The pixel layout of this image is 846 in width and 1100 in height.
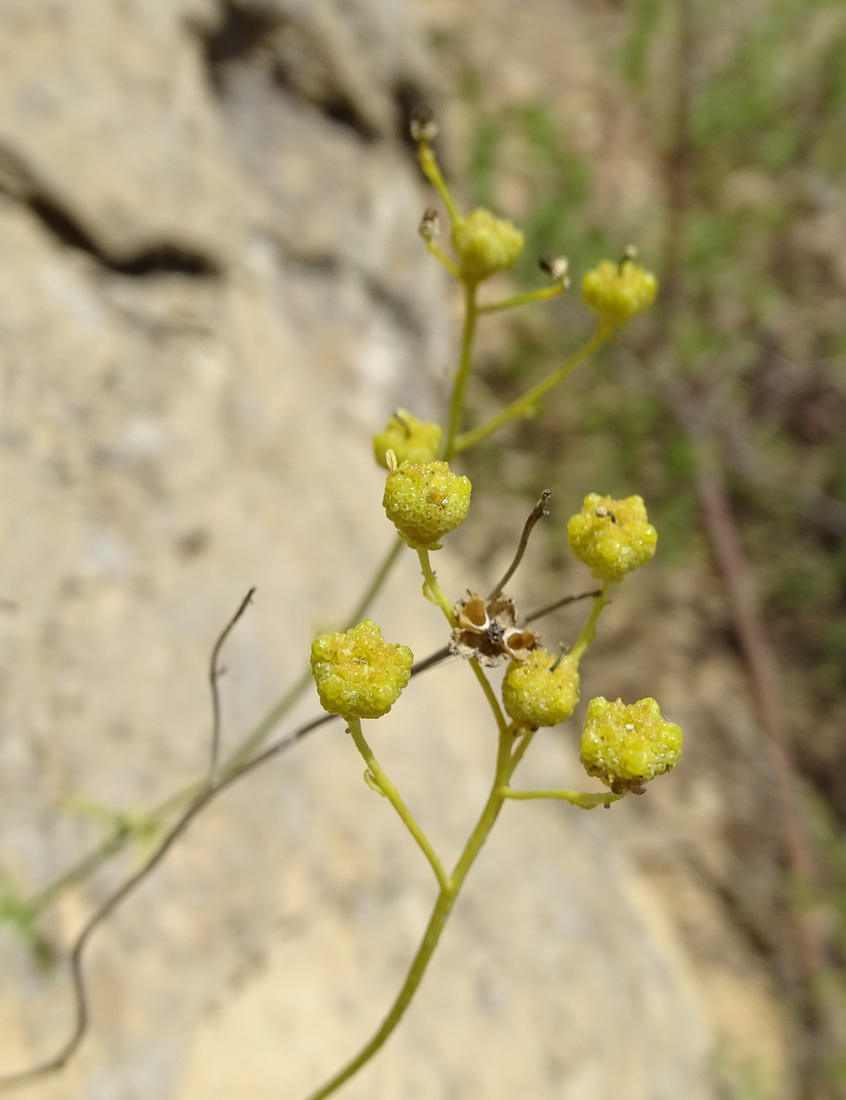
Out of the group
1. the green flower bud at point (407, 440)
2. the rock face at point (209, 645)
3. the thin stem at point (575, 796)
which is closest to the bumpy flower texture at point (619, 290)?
the green flower bud at point (407, 440)

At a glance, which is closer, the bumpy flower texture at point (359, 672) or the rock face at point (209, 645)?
the bumpy flower texture at point (359, 672)

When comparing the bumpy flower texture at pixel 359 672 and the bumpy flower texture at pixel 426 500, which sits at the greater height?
the bumpy flower texture at pixel 426 500

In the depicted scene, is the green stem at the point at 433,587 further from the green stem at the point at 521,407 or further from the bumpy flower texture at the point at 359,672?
the green stem at the point at 521,407

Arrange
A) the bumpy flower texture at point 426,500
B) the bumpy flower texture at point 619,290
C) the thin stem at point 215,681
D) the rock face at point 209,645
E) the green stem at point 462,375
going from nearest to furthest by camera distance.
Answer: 1. the bumpy flower texture at point 426,500
2. the thin stem at point 215,681
3. the green stem at point 462,375
4. the bumpy flower texture at point 619,290
5. the rock face at point 209,645

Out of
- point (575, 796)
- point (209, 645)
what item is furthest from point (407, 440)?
point (209, 645)

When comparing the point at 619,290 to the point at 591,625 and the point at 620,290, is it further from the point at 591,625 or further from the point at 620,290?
the point at 591,625

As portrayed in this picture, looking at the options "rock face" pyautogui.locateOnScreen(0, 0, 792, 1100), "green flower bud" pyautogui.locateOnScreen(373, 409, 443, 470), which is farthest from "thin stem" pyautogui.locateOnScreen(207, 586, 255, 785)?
"rock face" pyautogui.locateOnScreen(0, 0, 792, 1100)
